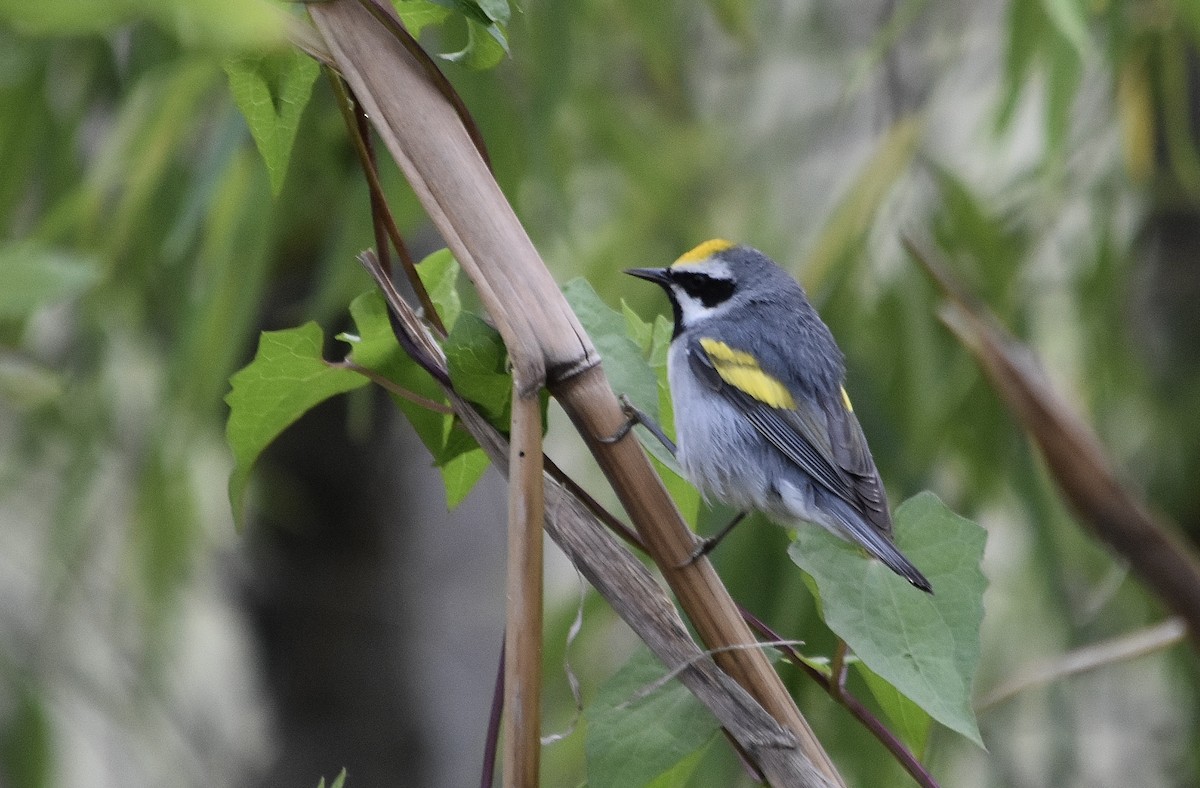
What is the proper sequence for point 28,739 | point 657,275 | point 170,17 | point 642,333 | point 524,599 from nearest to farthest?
point 170,17 → point 524,599 → point 642,333 → point 657,275 → point 28,739

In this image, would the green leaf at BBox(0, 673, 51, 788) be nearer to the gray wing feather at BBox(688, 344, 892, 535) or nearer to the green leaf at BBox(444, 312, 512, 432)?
the gray wing feather at BBox(688, 344, 892, 535)

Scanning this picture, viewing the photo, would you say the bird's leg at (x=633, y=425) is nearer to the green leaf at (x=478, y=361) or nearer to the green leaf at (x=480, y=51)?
the green leaf at (x=478, y=361)

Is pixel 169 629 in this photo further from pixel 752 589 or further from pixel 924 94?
pixel 924 94

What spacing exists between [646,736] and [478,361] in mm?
178

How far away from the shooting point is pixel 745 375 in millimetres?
1099

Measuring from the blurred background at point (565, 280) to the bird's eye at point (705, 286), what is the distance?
0.19m

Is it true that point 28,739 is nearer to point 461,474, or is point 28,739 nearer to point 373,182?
point 461,474

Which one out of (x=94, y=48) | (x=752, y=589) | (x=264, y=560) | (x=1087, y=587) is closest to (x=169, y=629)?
(x=264, y=560)

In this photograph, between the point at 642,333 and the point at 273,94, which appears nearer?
the point at 273,94

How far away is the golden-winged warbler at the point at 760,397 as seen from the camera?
95 cm

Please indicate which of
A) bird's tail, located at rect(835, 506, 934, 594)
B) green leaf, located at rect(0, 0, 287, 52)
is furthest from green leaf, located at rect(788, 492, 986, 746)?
green leaf, located at rect(0, 0, 287, 52)

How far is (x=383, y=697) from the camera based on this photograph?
2223mm

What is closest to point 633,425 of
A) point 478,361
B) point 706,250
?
point 478,361

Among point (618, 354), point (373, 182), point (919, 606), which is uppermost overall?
point (373, 182)
